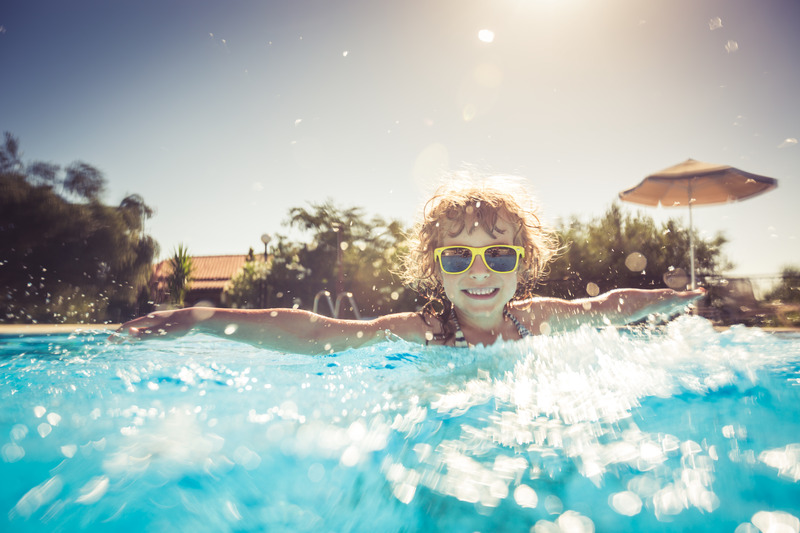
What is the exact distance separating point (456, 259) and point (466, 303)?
0.33 m

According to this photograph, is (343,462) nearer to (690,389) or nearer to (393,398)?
(393,398)

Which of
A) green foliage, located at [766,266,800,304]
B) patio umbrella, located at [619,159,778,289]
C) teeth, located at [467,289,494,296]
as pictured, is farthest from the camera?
green foliage, located at [766,266,800,304]

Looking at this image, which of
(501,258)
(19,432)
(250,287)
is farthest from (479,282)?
(250,287)

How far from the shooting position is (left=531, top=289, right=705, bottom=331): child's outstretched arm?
3.20 meters

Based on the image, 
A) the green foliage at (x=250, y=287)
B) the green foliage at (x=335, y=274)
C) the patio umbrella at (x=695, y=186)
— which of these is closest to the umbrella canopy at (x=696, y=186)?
the patio umbrella at (x=695, y=186)

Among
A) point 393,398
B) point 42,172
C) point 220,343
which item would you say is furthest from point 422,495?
point 42,172

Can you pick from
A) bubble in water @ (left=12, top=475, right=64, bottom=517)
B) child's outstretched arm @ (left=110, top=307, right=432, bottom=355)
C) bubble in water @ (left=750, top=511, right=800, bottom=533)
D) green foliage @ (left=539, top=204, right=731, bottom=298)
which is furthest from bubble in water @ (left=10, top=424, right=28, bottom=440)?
green foliage @ (left=539, top=204, right=731, bottom=298)

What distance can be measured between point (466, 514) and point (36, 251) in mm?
18369

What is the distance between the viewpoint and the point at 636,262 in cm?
1323

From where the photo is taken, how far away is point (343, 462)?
118cm

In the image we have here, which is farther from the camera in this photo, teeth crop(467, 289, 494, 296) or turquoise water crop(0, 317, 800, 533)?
teeth crop(467, 289, 494, 296)

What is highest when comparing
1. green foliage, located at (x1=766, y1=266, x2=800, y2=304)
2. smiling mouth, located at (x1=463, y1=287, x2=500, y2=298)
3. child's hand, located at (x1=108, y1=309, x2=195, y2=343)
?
smiling mouth, located at (x1=463, y1=287, x2=500, y2=298)

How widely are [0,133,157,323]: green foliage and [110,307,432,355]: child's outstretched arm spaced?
44.7 feet

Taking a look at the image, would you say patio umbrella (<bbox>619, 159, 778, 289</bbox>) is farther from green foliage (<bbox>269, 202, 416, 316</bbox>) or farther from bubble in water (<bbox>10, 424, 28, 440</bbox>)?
bubble in water (<bbox>10, 424, 28, 440</bbox>)
